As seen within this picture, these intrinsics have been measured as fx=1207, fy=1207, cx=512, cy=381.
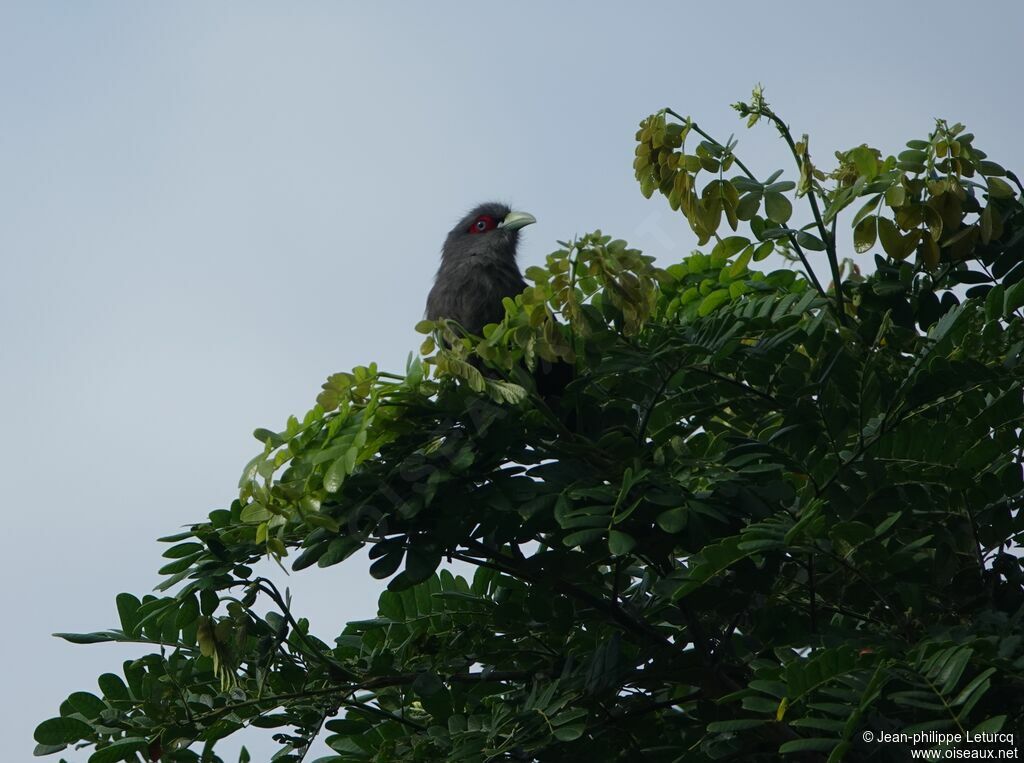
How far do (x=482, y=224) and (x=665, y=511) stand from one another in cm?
304

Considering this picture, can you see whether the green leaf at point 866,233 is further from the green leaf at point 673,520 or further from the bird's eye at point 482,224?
the bird's eye at point 482,224

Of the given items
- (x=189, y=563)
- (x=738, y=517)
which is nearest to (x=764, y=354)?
(x=738, y=517)

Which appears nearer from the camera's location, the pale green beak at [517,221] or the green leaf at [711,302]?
the green leaf at [711,302]

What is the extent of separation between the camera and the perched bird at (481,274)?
461 cm

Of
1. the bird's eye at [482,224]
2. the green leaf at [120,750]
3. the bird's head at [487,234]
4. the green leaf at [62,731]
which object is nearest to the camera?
the green leaf at [120,750]

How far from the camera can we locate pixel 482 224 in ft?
18.6

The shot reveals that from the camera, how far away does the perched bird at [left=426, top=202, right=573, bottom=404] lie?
461 cm

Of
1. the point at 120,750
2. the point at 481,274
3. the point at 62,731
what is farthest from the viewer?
the point at 481,274

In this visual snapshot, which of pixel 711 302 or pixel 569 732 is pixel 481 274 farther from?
pixel 569 732

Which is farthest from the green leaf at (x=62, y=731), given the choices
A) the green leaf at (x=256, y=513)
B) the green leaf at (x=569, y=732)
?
the green leaf at (x=569, y=732)

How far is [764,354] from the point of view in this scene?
3139mm

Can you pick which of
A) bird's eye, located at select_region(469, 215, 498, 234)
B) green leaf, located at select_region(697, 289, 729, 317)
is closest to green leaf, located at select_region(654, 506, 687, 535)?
green leaf, located at select_region(697, 289, 729, 317)

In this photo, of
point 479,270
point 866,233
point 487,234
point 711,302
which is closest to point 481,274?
point 479,270

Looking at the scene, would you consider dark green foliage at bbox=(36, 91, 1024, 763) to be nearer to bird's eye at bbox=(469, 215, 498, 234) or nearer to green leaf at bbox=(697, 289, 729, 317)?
green leaf at bbox=(697, 289, 729, 317)
